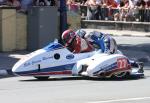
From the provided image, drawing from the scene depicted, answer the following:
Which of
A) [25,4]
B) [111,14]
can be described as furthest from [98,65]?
[111,14]

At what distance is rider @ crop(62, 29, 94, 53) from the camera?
16.0m

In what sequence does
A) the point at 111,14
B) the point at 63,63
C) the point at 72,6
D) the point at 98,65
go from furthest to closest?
the point at 111,14
the point at 72,6
the point at 63,63
the point at 98,65

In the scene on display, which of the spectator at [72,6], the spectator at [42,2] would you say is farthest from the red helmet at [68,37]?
the spectator at [72,6]

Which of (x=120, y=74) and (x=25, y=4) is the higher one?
(x=25, y=4)

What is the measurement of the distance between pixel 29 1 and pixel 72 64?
9128 millimetres

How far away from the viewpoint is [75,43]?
16.0 meters

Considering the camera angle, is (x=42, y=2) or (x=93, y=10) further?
(x=93, y=10)

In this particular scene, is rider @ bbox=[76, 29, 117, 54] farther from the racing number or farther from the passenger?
the racing number

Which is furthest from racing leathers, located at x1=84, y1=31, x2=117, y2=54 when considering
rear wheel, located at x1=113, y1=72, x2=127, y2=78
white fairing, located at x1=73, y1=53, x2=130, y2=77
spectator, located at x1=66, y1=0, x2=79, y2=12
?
spectator, located at x1=66, y1=0, x2=79, y2=12

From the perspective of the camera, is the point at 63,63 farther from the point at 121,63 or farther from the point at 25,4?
the point at 25,4

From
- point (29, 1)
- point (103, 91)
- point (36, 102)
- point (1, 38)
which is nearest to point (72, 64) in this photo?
point (103, 91)

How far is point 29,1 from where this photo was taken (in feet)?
80.7

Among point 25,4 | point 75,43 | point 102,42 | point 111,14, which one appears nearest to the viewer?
point 75,43

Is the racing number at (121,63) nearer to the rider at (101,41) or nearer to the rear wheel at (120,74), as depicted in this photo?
the rear wheel at (120,74)
